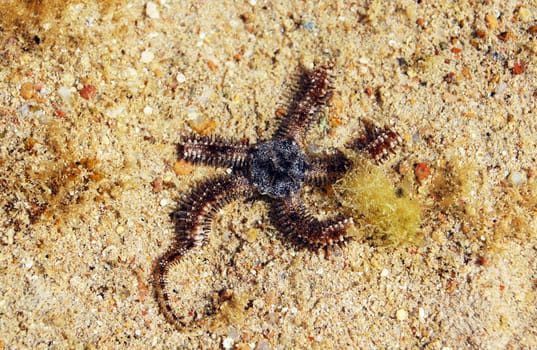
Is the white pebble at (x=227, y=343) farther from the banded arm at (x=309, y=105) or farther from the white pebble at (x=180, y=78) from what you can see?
the white pebble at (x=180, y=78)

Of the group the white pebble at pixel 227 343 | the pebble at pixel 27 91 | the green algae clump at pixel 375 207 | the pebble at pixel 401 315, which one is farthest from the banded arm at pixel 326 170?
the pebble at pixel 27 91

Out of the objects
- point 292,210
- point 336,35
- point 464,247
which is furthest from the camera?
point 336,35

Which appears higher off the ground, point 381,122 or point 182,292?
point 381,122

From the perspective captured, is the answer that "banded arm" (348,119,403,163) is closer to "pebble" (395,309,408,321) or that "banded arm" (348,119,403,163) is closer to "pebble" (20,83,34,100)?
"pebble" (395,309,408,321)

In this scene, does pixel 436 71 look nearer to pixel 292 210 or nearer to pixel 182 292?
pixel 292 210

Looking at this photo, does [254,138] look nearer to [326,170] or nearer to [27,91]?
[326,170]

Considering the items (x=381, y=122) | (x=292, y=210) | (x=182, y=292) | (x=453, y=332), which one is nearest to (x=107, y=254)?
(x=182, y=292)
